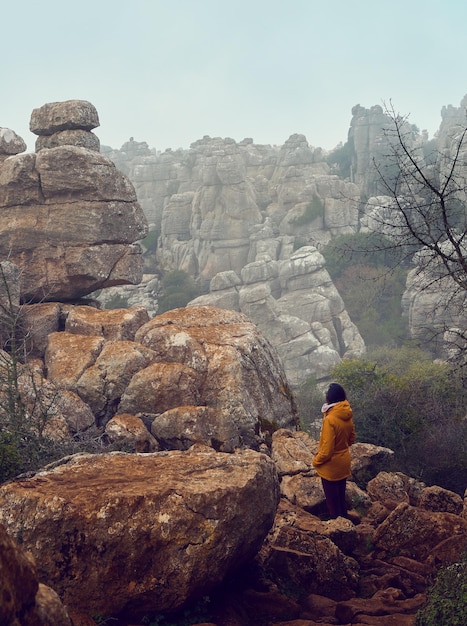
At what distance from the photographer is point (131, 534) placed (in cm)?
541

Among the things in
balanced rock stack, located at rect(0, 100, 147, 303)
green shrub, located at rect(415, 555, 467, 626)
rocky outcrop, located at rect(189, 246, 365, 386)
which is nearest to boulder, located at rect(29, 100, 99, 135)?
balanced rock stack, located at rect(0, 100, 147, 303)

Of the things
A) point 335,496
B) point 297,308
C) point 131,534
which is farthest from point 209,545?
point 297,308

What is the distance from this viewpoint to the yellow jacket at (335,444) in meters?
7.76

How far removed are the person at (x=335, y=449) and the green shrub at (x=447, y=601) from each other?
211cm

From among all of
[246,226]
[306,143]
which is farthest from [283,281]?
[306,143]

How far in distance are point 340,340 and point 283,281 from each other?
898 cm

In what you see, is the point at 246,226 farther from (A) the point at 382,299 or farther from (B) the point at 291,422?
(B) the point at 291,422

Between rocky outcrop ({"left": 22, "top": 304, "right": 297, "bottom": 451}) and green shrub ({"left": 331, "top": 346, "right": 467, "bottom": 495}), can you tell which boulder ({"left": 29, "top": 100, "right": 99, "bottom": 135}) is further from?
green shrub ({"left": 331, "top": 346, "right": 467, "bottom": 495})

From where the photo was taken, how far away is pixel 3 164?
16.0 m

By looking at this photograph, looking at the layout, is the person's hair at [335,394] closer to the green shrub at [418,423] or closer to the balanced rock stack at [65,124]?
the green shrub at [418,423]

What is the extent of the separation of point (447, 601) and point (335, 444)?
265 cm

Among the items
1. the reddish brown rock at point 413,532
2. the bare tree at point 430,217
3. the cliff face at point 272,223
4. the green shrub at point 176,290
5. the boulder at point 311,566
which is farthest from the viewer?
the green shrub at point 176,290

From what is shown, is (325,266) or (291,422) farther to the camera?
(325,266)

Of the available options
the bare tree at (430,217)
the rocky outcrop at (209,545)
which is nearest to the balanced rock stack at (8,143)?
the bare tree at (430,217)
